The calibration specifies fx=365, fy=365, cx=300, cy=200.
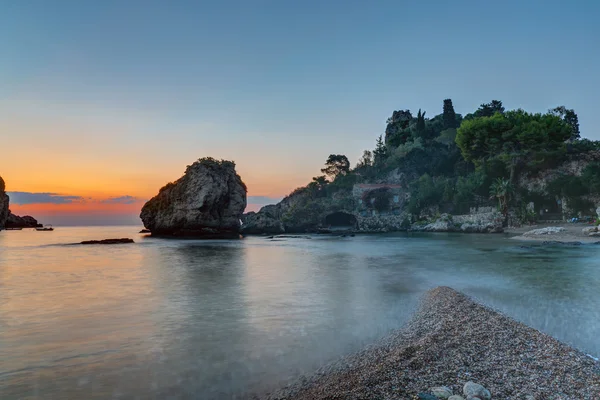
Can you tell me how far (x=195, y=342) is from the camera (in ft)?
28.2

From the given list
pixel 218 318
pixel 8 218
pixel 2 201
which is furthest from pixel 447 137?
pixel 8 218

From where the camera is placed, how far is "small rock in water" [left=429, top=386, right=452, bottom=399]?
4566 mm

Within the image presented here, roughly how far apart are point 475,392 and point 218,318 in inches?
313

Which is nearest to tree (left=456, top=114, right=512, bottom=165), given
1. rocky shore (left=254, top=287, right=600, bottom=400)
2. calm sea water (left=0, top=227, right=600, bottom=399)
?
calm sea water (left=0, top=227, right=600, bottom=399)

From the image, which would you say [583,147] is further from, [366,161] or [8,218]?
[8,218]

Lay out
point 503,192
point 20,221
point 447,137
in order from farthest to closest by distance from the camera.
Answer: point 20,221
point 447,137
point 503,192

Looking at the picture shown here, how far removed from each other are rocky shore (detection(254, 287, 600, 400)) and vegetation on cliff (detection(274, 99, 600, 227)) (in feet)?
207

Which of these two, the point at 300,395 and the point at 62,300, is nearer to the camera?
the point at 300,395

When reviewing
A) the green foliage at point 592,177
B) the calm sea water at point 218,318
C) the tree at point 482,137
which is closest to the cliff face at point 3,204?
the calm sea water at point 218,318

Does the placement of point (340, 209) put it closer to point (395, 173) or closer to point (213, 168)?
point (395, 173)

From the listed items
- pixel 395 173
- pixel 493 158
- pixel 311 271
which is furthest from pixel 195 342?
pixel 395 173

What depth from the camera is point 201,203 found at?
179 ft

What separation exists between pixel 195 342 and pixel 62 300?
8391mm

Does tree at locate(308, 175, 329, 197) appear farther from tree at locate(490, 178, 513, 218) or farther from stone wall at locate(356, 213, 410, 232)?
tree at locate(490, 178, 513, 218)
